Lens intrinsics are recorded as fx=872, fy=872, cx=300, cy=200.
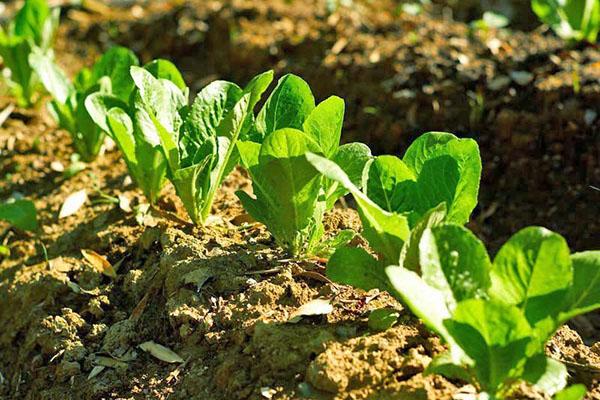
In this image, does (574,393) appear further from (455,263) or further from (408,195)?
(408,195)

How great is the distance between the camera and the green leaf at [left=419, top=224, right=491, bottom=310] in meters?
1.80

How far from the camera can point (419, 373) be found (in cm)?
187

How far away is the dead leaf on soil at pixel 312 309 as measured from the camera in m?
2.05

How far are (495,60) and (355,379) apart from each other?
2.13m

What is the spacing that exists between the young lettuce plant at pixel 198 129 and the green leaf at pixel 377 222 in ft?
1.64

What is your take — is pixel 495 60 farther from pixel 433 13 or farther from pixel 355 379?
pixel 355 379

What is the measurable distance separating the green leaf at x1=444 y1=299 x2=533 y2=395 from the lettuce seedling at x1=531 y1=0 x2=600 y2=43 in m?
2.19

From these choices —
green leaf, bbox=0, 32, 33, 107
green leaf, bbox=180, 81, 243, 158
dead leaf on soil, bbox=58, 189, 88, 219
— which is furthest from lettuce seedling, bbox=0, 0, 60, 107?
green leaf, bbox=180, 81, 243, 158

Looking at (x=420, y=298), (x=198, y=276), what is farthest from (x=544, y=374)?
(x=198, y=276)

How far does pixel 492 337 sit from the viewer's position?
1.69 metres

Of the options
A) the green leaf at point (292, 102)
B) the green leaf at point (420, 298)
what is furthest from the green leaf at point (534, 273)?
the green leaf at point (292, 102)

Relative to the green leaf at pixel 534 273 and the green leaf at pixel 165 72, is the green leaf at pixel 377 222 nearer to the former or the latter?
the green leaf at pixel 534 273

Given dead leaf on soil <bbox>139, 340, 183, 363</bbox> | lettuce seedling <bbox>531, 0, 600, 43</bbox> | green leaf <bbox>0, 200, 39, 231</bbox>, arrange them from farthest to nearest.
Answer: lettuce seedling <bbox>531, 0, 600, 43</bbox>, green leaf <bbox>0, 200, 39, 231</bbox>, dead leaf on soil <bbox>139, 340, 183, 363</bbox>

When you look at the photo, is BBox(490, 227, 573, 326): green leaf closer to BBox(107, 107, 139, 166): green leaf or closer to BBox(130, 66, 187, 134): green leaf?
BBox(130, 66, 187, 134): green leaf
